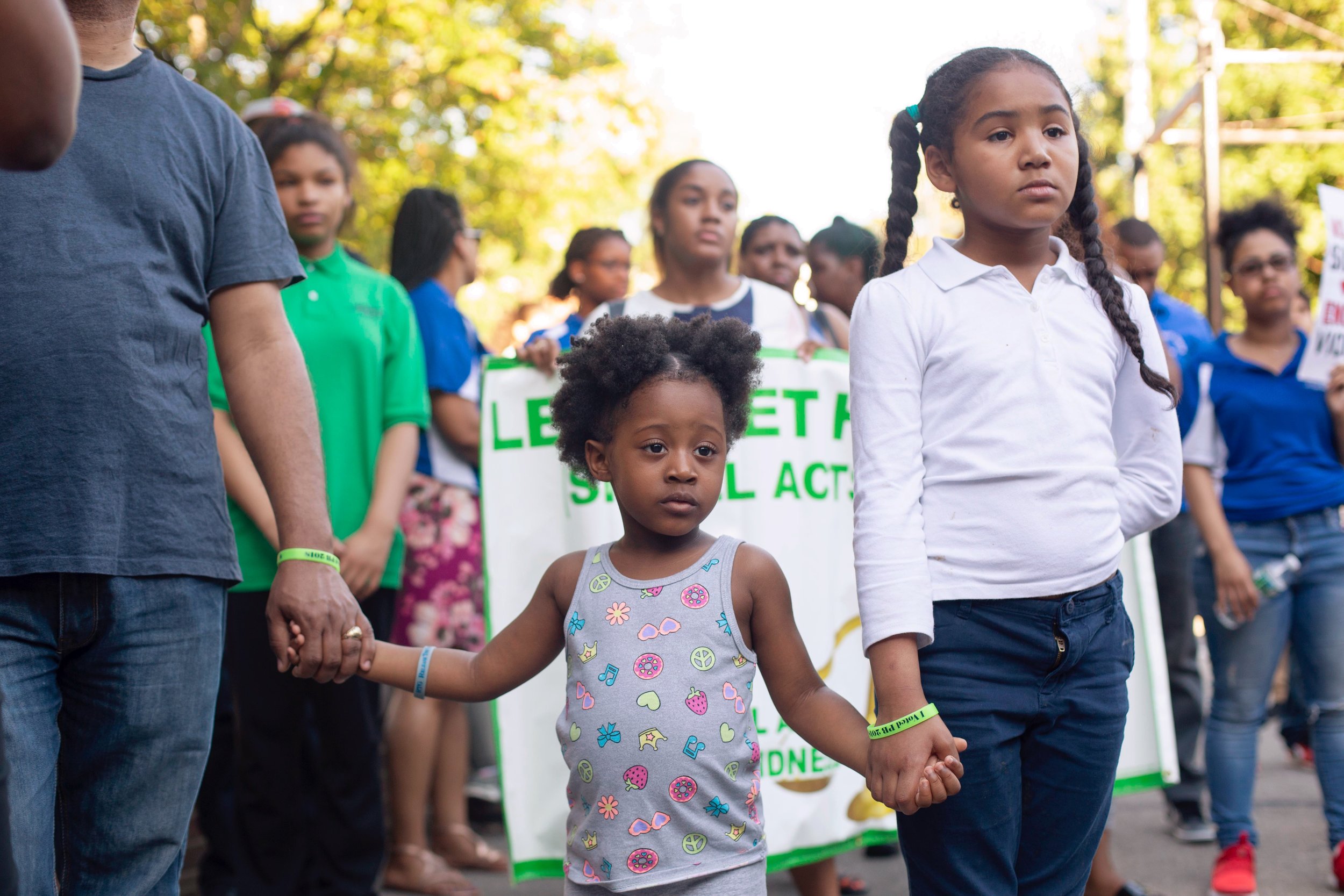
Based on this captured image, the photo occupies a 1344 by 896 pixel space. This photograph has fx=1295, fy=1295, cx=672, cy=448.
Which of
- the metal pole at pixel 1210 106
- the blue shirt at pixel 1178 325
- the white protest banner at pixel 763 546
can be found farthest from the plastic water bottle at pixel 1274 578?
the metal pole at pixel 1210 106

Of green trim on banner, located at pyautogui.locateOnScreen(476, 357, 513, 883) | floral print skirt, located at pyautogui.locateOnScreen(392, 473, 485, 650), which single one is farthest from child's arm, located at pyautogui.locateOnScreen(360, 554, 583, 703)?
floral print skirt, located at pyautogui.locateOnScreen(392, 473, 485, 650)

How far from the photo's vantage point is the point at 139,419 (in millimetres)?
2258

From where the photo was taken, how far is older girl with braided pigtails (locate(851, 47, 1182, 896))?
229cm

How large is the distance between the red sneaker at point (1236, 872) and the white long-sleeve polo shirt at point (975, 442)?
2.54 meters

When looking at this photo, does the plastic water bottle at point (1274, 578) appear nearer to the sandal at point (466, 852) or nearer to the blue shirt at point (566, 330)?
the blue shirt at point (566, 330)

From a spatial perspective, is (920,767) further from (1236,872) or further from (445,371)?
(445,371)

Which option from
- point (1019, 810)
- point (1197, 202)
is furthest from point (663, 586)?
point (1197, 202)

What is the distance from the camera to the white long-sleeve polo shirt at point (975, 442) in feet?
7.54

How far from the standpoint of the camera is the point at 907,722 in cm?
215

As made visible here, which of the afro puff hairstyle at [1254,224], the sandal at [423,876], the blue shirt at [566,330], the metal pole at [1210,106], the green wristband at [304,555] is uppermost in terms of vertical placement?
the metal pole at [1210,106]

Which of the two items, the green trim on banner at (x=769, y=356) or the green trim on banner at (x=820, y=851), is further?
the green trim on banner at (x=769, y=356)

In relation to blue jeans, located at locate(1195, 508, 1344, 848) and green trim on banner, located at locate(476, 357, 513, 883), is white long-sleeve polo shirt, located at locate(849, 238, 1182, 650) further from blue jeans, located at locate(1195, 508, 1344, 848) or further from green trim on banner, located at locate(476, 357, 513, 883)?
blue jeans, located at locate(1195, 508, 1344, 848)

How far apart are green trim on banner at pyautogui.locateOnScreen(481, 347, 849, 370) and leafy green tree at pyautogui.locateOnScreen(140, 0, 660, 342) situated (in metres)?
5.85

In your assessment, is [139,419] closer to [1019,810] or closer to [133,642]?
[133,642]
